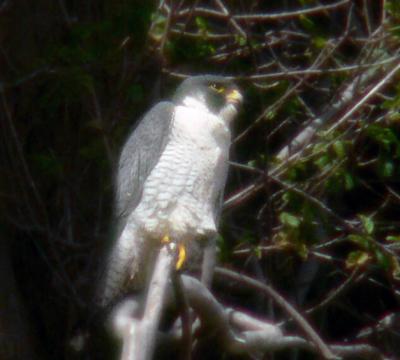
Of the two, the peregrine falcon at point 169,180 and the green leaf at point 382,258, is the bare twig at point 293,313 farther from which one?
the green leaf at point 382,258

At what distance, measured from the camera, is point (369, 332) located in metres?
5.56

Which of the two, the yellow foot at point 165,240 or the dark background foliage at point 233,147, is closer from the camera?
the yellow foot at point 165,240

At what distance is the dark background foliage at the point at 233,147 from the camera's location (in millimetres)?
5023

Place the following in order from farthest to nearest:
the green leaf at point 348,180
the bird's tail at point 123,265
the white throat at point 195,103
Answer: the green leaf at point 348,180, the white throat at point 195,103, the bird's tail at point 123,265

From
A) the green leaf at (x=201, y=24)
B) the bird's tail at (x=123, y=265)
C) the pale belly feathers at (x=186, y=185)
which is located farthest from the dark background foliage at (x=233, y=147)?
the pale belly feathers at (x=186, y=185)

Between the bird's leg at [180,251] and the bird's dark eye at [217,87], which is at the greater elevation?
the bird's dark eye at [217,87]

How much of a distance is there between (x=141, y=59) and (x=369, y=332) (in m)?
1.52

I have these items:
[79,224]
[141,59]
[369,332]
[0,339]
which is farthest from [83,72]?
[369,332]

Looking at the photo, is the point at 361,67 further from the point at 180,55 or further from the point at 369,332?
the point at 369,332

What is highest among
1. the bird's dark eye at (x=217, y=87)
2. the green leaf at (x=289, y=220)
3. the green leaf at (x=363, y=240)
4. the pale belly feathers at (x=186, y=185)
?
the bird's dark eye at (x=217, y=87)

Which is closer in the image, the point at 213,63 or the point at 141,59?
the point at 141,59

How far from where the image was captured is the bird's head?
4828mm

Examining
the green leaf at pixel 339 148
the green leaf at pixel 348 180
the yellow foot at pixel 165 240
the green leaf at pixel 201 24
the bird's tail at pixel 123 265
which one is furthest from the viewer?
the green leaf at pixel 201 24

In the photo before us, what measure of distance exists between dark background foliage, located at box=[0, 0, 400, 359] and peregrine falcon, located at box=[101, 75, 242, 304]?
0.14 meters
